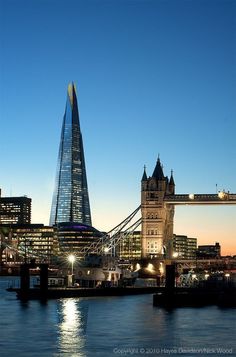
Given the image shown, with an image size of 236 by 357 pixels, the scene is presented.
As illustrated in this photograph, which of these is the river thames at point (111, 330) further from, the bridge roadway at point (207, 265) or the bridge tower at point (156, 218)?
the bridge roadway at point (207, 265)

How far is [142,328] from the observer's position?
4894 cm

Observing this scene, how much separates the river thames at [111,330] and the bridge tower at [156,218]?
74.2m

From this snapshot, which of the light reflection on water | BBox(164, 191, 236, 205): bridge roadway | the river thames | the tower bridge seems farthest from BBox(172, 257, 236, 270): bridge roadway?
the river thames

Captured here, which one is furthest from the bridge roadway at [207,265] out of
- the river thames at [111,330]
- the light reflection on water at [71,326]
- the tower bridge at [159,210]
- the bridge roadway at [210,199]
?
the river thames at [111,330]

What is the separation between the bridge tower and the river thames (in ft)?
243

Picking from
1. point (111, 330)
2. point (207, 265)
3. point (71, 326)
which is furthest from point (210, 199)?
point (111, 330)

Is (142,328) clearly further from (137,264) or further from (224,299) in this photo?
(137,264)

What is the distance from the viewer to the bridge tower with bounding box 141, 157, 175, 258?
467ft

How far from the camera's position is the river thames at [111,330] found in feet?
129

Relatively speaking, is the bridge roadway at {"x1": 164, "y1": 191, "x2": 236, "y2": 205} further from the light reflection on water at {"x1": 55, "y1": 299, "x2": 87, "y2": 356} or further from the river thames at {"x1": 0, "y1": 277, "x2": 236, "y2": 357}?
the river thames at {"x1": 0, "y1": 277, "x2": 236, "y2": 357}

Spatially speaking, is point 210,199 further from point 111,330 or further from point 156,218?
point 111,330

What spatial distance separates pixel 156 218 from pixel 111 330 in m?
96.0

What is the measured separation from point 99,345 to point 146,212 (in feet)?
342

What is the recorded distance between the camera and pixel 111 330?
48.2m
